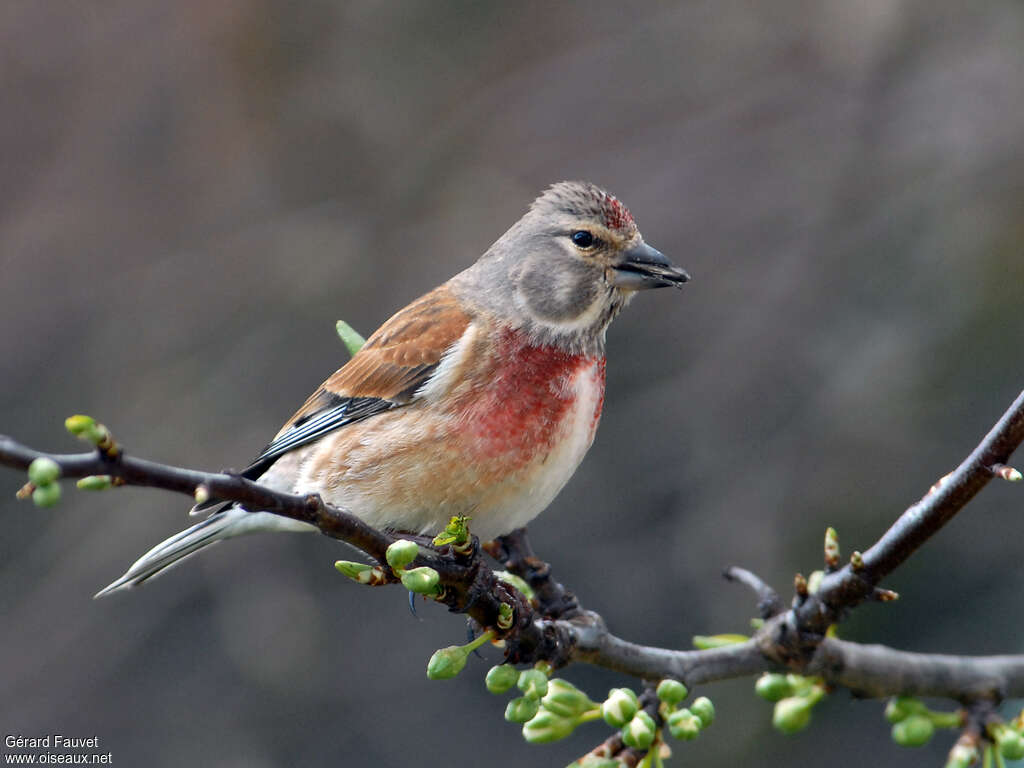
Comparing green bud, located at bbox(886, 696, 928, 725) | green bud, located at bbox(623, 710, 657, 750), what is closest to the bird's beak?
green bud, located at bbox(886, 696, 928, 725)

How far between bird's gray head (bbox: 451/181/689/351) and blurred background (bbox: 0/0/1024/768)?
217 centimetres

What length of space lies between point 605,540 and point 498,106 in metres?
2.91

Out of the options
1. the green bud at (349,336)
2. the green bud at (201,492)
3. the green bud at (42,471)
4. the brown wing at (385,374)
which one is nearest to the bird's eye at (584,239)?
the brown wing at (385,374)

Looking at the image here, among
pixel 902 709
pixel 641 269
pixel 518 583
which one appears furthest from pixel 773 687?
pixel 641 269

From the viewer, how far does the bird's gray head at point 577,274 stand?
371 centimetres

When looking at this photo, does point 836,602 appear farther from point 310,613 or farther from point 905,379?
point 310,613

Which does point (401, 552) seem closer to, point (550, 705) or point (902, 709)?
point (550, 705)

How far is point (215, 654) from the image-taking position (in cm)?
630

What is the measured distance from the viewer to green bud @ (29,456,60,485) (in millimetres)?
1582

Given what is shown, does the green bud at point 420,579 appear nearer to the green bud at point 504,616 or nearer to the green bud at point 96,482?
the green bud at point 504,616

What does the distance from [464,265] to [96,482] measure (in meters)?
5.08

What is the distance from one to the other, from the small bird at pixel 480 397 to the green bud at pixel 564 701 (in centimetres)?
77

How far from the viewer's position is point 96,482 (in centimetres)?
163

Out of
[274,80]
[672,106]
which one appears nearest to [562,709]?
[672,106]
